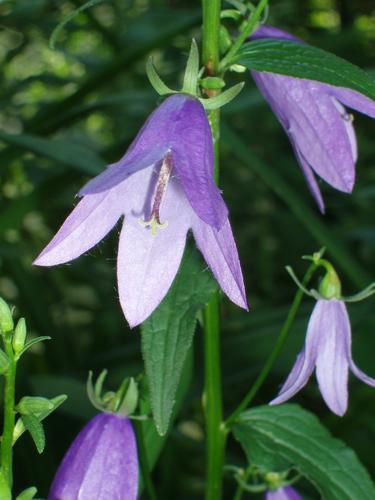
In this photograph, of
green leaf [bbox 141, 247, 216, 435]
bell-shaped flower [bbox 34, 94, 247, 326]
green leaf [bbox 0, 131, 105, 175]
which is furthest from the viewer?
green leaf [bbox 0, 131, 105, 175]

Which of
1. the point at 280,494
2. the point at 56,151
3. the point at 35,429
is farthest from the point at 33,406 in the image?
the point at 56,151

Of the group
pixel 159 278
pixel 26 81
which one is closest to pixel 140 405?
pixel 159 278

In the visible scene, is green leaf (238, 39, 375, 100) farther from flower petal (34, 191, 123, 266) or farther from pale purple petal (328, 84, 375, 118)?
flower petal (34, 191, 123, 266)

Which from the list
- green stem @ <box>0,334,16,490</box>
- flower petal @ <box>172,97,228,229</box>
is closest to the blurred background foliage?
flower petal @ <box>172,97,228,229</box>

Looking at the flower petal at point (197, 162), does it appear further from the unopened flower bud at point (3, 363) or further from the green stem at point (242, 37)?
the unopened flower bud at point (3, 363)

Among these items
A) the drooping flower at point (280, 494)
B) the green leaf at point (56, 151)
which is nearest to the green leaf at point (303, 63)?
the drooping flower at point (280, 494)

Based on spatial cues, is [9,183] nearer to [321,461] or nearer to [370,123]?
[370,123]

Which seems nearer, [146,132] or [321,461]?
[146,132]
